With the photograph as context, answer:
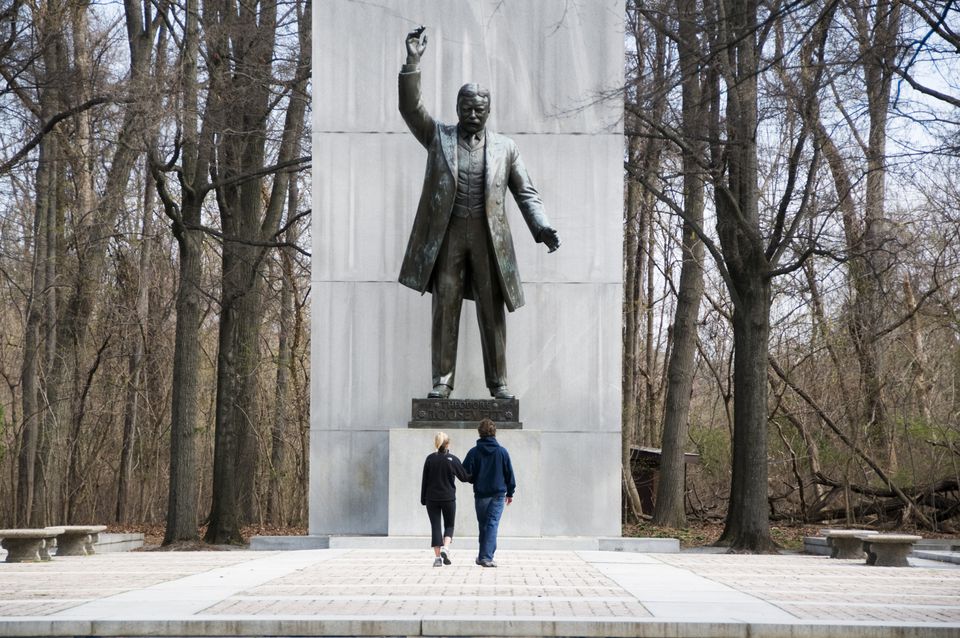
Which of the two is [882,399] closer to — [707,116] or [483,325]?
[707,116]

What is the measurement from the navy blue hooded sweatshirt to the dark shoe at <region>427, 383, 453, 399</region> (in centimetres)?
244

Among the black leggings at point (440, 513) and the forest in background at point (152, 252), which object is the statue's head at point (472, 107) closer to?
the black leggings at point (440, 513)

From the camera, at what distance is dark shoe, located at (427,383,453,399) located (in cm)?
1373

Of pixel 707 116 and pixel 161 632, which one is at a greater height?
pixel 707 116

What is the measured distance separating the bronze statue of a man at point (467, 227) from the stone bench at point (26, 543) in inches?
164

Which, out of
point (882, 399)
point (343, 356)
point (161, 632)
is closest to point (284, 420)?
point (882, 399)

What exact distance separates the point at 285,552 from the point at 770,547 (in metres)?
7.85

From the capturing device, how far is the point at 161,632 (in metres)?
7.22

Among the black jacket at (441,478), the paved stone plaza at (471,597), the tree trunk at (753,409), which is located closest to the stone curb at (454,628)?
the paved stone plaza at (471,597)

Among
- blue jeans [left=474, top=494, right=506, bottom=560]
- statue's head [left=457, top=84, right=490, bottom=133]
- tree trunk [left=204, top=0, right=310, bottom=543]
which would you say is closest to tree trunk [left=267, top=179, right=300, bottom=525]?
tree trunk [left=204, top=0, right=310, bottom=543]

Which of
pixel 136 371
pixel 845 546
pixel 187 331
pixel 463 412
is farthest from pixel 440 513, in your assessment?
pixel 136 371

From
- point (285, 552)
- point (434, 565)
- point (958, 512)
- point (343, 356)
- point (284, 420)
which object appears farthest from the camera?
point (284, 420)

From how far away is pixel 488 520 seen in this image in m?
11.1

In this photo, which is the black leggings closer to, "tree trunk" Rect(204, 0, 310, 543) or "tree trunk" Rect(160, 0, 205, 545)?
"tree trunk" Rect(160, 0, 205, 545)
